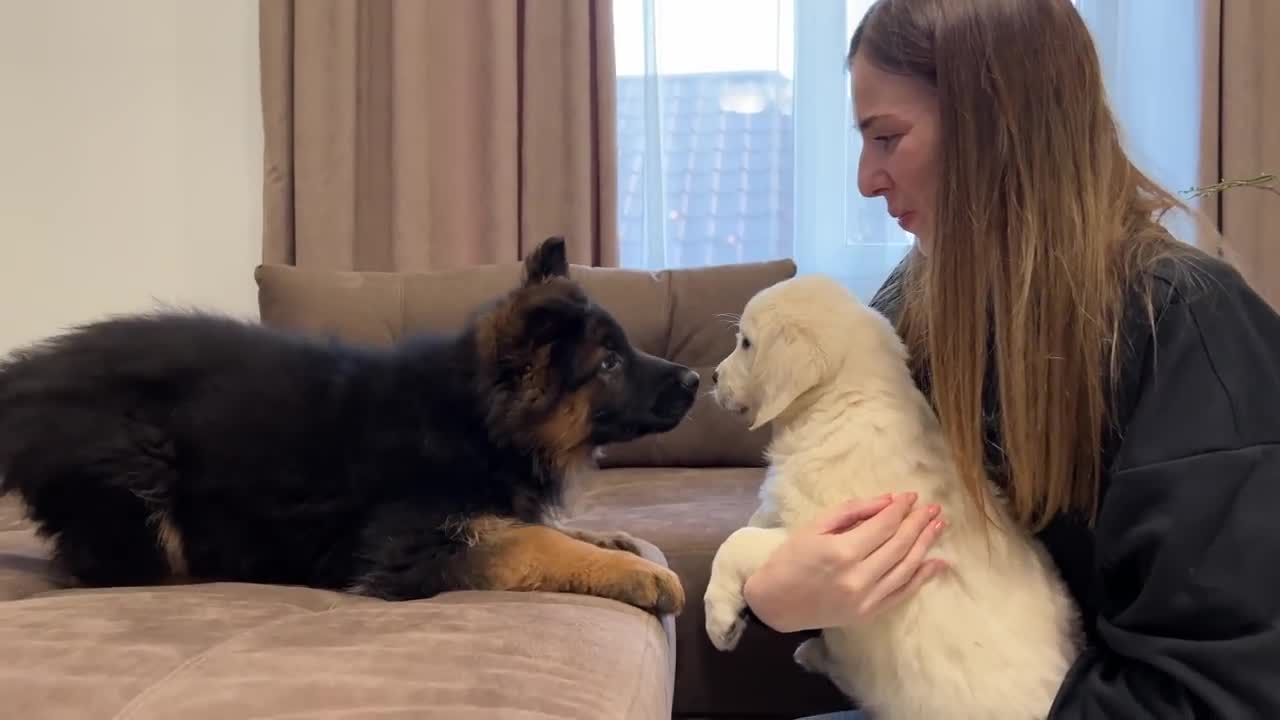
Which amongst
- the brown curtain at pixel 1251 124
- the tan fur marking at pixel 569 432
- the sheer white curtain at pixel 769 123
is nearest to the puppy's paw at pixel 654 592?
the tan fur marking at pixel 569 432

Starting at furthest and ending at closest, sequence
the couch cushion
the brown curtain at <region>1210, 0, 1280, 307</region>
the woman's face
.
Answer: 1. the brown curtain at <region>1210, 0, 1280, 307</region>
2. the couch cushion
3. the woman's face

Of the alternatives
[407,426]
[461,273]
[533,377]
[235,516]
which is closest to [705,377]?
[461,273]

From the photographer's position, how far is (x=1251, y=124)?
3.54 metres

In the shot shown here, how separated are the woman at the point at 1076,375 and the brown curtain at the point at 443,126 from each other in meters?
2.47

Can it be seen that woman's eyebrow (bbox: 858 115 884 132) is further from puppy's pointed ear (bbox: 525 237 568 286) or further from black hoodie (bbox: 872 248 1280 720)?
puppy's pointed ear (bbox: 525 237 568 286)

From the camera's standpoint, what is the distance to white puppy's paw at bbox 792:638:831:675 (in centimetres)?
153

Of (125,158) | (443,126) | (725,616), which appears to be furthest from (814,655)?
(125,158)

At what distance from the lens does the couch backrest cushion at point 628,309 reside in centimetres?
301

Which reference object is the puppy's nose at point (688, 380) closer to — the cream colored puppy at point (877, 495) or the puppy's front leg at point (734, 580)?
the cream colored puppy at point (877, 495)

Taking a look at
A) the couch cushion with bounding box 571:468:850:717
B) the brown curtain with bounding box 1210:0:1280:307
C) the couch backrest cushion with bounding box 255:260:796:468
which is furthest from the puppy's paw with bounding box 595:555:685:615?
the brown curtain with bounding box 1210:0:1280:307

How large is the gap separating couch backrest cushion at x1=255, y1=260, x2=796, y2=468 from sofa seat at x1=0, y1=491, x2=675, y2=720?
1.56 meters

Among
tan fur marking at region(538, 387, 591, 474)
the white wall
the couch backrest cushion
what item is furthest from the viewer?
the white wall

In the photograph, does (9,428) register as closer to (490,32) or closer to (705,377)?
(705,377)

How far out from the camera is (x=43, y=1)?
4.02 m
